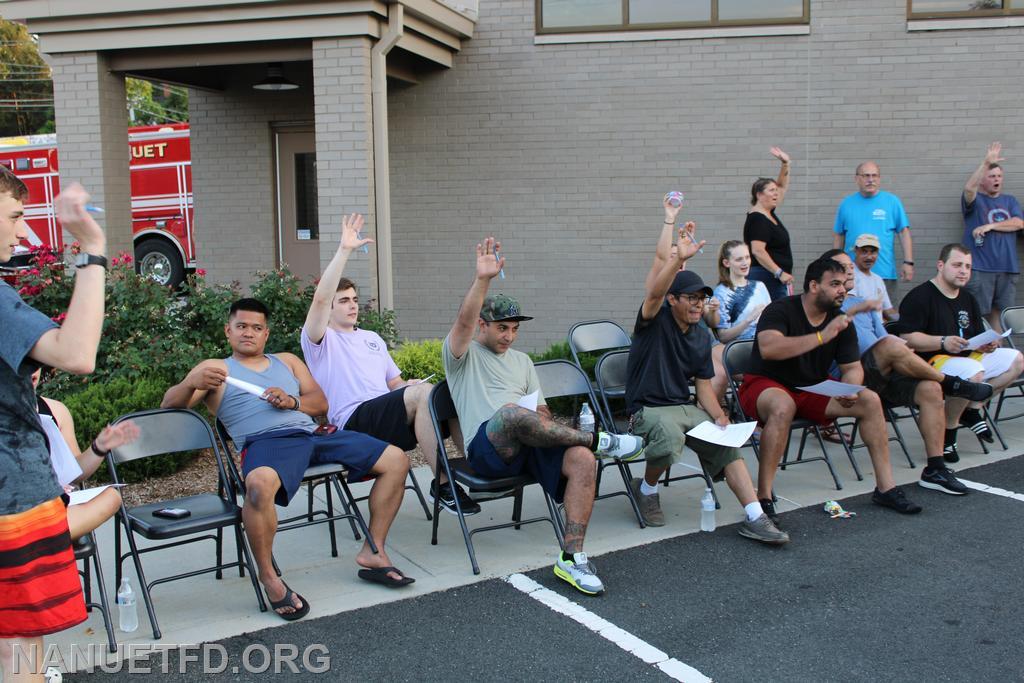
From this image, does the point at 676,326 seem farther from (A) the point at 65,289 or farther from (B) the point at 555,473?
(A) the point at 65,289

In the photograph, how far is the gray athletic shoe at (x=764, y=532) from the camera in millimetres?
5062

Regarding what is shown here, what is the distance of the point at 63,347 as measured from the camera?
102 inches

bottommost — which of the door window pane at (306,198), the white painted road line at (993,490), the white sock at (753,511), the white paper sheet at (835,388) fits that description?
the white painted road line at (993,490)

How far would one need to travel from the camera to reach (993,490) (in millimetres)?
6055

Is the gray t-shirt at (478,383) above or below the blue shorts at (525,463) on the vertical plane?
above

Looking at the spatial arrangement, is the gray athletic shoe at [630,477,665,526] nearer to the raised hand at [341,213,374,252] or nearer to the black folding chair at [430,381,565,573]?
the black folding chair at [430,381,565,573]

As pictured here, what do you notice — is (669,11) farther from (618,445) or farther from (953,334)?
(618,445)

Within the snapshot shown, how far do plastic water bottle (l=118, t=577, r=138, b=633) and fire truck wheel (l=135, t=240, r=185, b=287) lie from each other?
486 inches

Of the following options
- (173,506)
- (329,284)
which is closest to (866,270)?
(329,284)

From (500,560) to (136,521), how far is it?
178 centimetres

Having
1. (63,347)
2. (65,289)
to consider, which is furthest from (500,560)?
(65,289)

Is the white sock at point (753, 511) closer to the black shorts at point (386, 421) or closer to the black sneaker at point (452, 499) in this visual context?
the black sneaker at point (452, 499)

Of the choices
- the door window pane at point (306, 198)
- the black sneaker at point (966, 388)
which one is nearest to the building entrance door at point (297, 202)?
the door window pane at point (306, 198)

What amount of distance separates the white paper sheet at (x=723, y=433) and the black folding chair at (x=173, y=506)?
7.99ft
